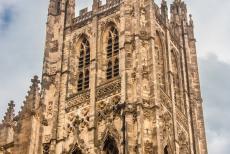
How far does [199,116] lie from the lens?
3991 centimetres

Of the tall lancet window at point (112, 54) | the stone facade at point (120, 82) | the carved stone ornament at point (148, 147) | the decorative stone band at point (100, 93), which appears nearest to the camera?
the carved stone ornament at point (148, 147)

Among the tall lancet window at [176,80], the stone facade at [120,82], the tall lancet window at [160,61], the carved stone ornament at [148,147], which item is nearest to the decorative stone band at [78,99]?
the stone facade at [120,82]

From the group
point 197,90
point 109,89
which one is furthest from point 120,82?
point 197,90

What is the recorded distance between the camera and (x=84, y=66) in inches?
1512

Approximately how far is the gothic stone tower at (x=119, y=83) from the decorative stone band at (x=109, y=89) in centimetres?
6

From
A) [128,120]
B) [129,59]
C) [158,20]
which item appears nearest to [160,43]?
[158,20]

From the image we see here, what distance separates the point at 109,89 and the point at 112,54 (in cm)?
282

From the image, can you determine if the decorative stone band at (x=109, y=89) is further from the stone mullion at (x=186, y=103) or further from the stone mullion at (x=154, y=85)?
the stone mullion at (x=186, y=103)

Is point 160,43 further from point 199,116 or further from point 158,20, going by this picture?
point 199,116

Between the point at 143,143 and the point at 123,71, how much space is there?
4925 millimetres

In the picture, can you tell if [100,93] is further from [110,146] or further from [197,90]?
[197,90]

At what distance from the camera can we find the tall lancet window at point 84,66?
37438 millimetres

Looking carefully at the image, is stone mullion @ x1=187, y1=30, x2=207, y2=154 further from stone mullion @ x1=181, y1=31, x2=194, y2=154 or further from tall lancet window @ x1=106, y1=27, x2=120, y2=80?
tall lancet window @ x1=106, y1=27, x2=120, y2=80

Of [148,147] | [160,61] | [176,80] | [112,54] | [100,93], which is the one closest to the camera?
[148,147]
